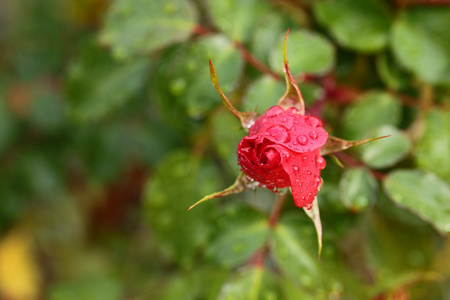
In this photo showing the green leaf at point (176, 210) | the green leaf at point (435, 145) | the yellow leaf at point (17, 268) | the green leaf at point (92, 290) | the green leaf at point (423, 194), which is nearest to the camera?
the green leaf at point (423, 194)

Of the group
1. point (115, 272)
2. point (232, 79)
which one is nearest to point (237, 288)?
point (232, 79)

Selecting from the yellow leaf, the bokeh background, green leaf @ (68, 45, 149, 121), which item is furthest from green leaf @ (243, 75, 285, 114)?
the yellow leaf

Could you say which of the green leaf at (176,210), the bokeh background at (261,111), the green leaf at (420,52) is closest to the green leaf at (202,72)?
the bokeh background at (261,111)

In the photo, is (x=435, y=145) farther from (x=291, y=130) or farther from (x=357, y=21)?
(x=291, y=130)

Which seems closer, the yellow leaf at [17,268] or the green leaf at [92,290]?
the green leaf at [92,290]

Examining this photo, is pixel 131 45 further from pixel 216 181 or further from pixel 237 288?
pixel 237 288

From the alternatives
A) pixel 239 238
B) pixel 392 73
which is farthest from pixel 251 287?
pixel 392 73

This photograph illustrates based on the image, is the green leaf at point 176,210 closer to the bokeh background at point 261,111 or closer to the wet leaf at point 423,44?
the bokeh background at point 261,111
